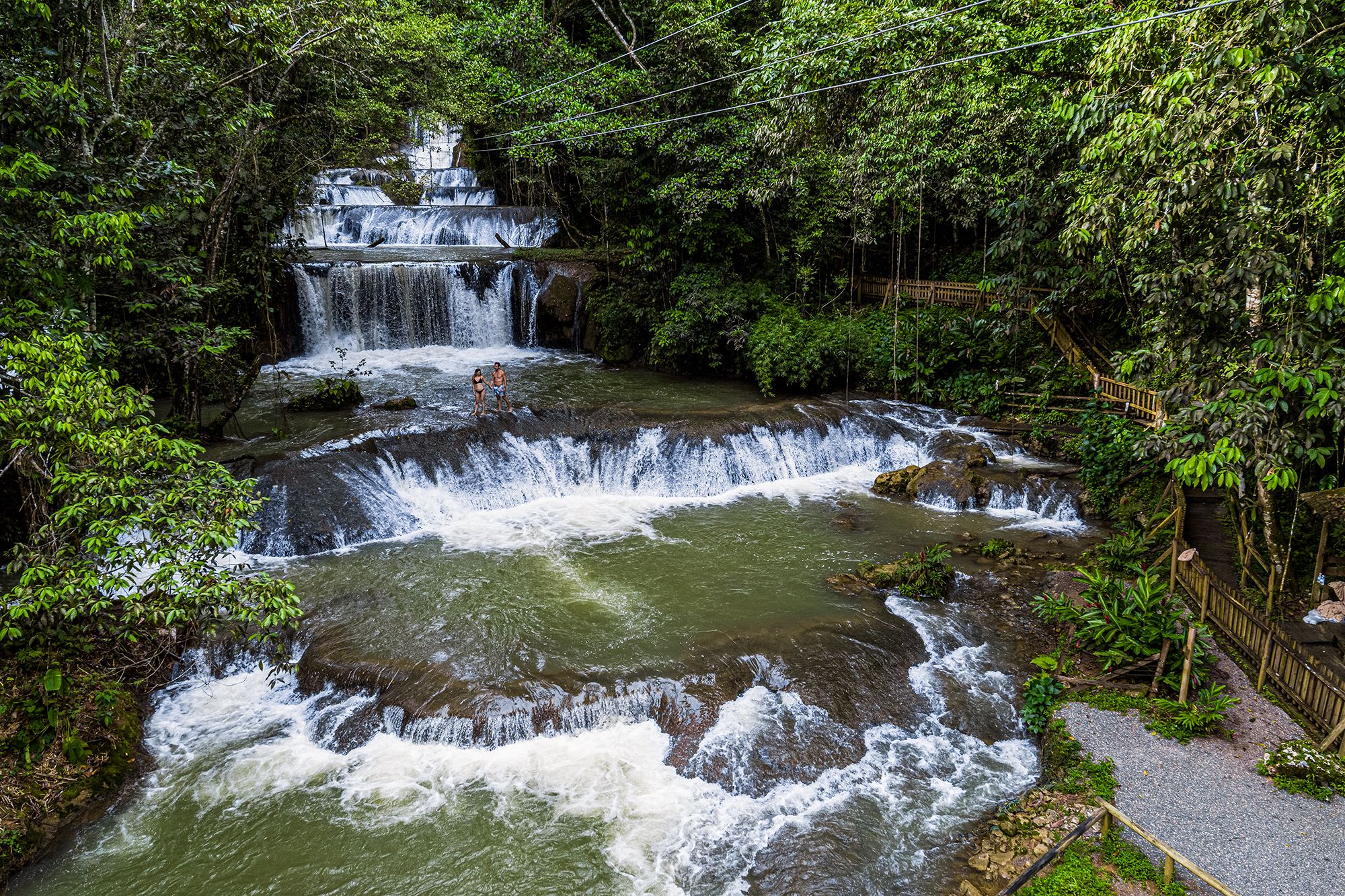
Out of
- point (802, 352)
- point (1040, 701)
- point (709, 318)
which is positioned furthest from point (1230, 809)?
point (709, 318)

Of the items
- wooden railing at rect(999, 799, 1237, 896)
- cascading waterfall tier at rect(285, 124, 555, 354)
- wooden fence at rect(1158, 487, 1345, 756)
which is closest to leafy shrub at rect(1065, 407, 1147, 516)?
wooden fence at rect(1158, 487, 1345, 756)

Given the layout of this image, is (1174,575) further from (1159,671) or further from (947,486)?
(947,486)

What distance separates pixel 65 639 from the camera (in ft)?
23.8

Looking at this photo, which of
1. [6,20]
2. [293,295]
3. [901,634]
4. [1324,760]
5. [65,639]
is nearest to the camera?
[1324,760]

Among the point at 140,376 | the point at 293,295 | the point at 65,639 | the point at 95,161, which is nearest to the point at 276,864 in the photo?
the point at 65,639

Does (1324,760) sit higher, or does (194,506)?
(194,506)

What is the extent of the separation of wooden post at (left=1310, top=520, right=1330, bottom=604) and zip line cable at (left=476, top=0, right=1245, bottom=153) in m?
5.60

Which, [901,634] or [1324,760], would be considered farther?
[901,634]

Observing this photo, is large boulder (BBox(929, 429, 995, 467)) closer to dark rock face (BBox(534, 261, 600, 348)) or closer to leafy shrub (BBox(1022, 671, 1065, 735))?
leafy shrub (BBox(1022, 671, 1065, 735))

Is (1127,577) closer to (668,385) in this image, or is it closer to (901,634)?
(901,634)

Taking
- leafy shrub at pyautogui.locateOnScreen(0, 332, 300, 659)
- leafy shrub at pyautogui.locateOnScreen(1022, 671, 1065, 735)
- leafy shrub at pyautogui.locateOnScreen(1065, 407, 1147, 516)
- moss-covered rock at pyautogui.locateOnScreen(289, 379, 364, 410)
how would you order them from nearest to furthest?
leafy shrub at pyautogui.locateOnScreen(0, 332, 300, 659)
leafy shrub at pyautogui.locateOnScreen(1022, 671, 1065, 735)
leafy shrub at pyautogui.locateOnScreen(1065, 407, 1147, 516)
moss-covered rock at pyautogui.locateOnScreen(289, 379, 364, 410)

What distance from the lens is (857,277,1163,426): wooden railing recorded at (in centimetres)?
1434

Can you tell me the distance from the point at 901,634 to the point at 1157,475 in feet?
21.1

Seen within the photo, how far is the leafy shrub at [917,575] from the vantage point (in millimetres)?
10672
